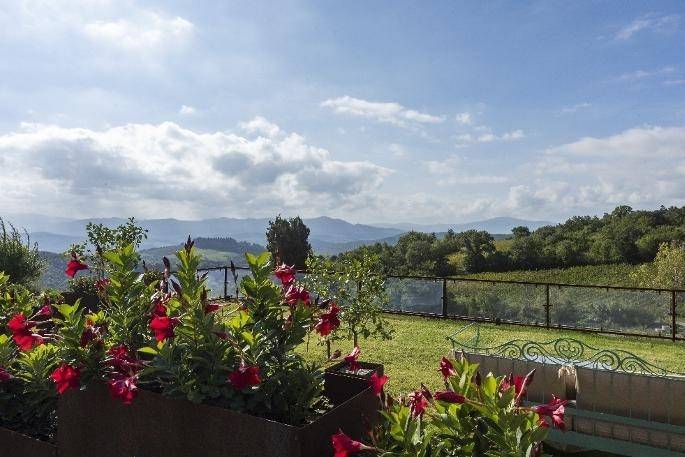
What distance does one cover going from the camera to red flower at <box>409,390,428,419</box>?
194 cm

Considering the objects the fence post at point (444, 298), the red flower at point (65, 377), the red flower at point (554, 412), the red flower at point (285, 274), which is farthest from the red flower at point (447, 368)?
the fence post at point (444, 298)

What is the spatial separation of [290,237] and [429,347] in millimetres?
15063

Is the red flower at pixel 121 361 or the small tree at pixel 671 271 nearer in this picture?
the red flower at pixel 121 361

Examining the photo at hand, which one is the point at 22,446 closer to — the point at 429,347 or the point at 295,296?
the point at 295,296

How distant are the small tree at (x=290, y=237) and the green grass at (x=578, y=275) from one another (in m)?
11.8

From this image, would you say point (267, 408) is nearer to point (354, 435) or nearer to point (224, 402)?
point (224, 402)

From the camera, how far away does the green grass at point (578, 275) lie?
30.7m

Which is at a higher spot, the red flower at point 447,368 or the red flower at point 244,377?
the red flower at point 447,368

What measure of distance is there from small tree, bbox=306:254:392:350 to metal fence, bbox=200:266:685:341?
2.56 m

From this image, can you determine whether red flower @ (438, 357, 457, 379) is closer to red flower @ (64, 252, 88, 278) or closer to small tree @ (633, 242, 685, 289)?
red flower @ (64, 252, 88, 278)

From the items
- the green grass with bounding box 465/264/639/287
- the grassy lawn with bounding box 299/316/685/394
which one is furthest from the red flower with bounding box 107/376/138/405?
the green grass with bounding box 465/264/639/287

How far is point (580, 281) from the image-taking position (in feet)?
101

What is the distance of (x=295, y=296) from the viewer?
8.24ft

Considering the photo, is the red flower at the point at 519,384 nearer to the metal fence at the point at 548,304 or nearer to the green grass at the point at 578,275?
the metal fence at the point at 548,304
